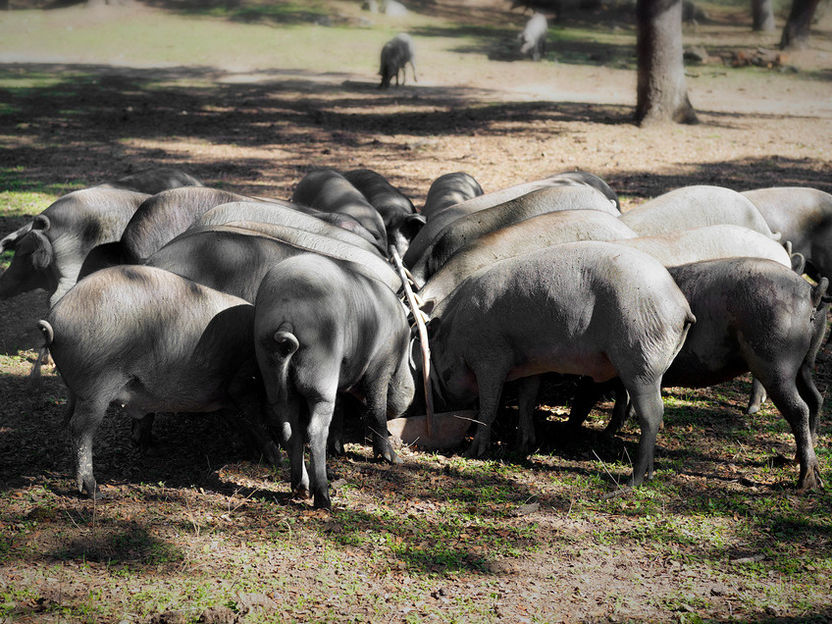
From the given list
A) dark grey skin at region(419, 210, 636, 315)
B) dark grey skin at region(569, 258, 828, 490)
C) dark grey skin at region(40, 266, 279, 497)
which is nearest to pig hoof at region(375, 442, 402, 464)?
dark grey skin at region(40, 266, 279, 497)

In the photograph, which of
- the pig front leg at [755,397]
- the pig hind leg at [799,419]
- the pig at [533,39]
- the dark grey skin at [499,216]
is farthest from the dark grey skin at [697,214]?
the pig at [533,39]

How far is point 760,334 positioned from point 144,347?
3.18 m

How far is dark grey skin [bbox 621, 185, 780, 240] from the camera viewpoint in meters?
7.01

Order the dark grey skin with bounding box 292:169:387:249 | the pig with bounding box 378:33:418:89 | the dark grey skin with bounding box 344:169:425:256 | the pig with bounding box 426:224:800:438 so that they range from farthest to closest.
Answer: the pig with bounding box 378:33:418:89 → the dark grey skin with bounding box 344:169:425:256 → the dark grey skin with bounding box 292:169:387:249 → the pig with bounding box 426:224:800:438

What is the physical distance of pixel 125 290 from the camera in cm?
445

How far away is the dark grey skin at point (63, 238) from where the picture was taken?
6816 millimetres

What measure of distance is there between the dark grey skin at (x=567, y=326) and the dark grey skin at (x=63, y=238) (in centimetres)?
294

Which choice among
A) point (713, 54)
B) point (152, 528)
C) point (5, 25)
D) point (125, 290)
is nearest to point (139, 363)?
point (125, 290)

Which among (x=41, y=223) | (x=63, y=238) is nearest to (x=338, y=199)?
(x=63, y=238)

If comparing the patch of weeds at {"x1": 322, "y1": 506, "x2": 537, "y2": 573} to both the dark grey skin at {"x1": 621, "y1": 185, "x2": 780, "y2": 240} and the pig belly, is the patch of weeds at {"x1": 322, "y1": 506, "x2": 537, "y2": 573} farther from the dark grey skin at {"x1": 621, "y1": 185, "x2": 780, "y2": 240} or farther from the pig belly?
the dark grey skin at {"x1": 621, "y1": 185, "x2": 780, "y2": 240}

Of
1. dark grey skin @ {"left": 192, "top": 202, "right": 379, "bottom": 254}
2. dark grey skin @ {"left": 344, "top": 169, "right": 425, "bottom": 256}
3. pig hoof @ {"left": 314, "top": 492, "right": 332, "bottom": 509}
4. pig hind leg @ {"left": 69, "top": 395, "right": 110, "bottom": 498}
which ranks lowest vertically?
pig hoof @ {"left": 314, "top": 492, "right": 332, "bottom": 509}

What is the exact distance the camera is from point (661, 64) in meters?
15.5

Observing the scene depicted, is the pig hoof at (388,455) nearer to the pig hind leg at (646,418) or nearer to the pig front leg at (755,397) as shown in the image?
the pig hind leg at (646,418)

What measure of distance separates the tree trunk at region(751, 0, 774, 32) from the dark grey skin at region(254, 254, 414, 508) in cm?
3215
